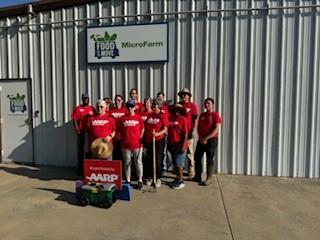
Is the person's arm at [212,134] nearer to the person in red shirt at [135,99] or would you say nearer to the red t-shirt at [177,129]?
the red t-shirt at [177,129]

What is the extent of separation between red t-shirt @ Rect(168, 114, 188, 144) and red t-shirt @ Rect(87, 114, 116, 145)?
1.10 meters

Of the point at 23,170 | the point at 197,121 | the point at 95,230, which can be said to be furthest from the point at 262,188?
the point at 23,170

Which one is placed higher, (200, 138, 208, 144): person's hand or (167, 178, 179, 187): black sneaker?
(200, 138, 208, 144): person's hand

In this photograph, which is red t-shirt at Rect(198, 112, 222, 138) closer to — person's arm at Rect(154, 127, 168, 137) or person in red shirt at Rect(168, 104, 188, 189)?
person in red shirt at Rect(168, 104, 188, 189)

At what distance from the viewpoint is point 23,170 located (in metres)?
8.13

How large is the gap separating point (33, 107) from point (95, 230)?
190 inches

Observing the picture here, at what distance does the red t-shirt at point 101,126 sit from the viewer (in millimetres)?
6441

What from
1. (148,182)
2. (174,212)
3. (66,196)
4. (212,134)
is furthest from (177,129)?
(66,196)

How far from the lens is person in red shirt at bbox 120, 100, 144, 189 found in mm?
6367

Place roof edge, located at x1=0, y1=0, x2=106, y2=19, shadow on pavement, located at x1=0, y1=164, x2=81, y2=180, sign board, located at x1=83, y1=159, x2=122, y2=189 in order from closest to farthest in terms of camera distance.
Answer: sign board, located at x1=83, y1=159, x2=122, y2=189
shadow on pavement, located at x1=0, y1=164, x2=81, y2=180
roof edge, located at x1=0, y1=0, x2=106, y2=19

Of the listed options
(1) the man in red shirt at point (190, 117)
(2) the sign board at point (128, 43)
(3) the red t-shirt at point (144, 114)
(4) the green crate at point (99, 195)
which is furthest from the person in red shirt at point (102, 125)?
(2) the sign board at point (128, 43)

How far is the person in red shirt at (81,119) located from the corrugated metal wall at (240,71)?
0.60 meters

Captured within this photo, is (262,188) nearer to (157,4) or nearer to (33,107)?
(157,4)

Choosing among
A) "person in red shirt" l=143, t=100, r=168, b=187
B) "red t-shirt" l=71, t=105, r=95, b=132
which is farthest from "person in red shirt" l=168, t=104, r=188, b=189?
"red t-shirt" l=71, t=105, r=95, b=132
